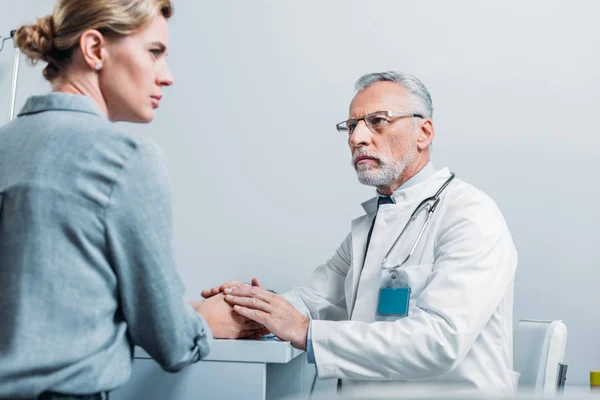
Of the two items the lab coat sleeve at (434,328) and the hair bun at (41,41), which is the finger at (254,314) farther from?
the hair bun at (41,41)

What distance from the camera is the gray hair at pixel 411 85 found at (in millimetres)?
1812

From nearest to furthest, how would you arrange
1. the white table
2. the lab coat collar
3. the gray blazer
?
the gray blazer
the white table
the lab coat collar

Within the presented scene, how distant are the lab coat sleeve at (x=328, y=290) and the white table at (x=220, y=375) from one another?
1.09ft

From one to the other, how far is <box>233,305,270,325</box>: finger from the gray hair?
0.70 m

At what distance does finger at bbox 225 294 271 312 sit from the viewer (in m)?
1.47

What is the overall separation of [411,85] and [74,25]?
103cm

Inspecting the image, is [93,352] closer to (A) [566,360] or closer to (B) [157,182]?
(B) [157,182]

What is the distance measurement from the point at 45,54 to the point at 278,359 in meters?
0.72

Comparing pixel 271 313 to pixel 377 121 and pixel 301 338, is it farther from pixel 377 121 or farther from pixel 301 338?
pixel 377 121

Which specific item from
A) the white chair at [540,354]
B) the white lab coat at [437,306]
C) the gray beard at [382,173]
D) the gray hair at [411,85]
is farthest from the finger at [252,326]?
the gray hair at [411,85]

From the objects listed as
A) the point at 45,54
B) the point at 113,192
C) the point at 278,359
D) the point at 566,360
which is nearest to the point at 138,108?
the point at 45,54

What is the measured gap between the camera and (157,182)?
34.8 inches

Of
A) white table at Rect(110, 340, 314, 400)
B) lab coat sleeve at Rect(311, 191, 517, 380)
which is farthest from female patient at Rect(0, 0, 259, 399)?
lab coat sleeve at Rect(311, 191, 517, 380)

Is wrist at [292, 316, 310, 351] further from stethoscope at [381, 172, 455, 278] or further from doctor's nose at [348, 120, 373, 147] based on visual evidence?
doctor's nose at [348, 120, 373, 147]
